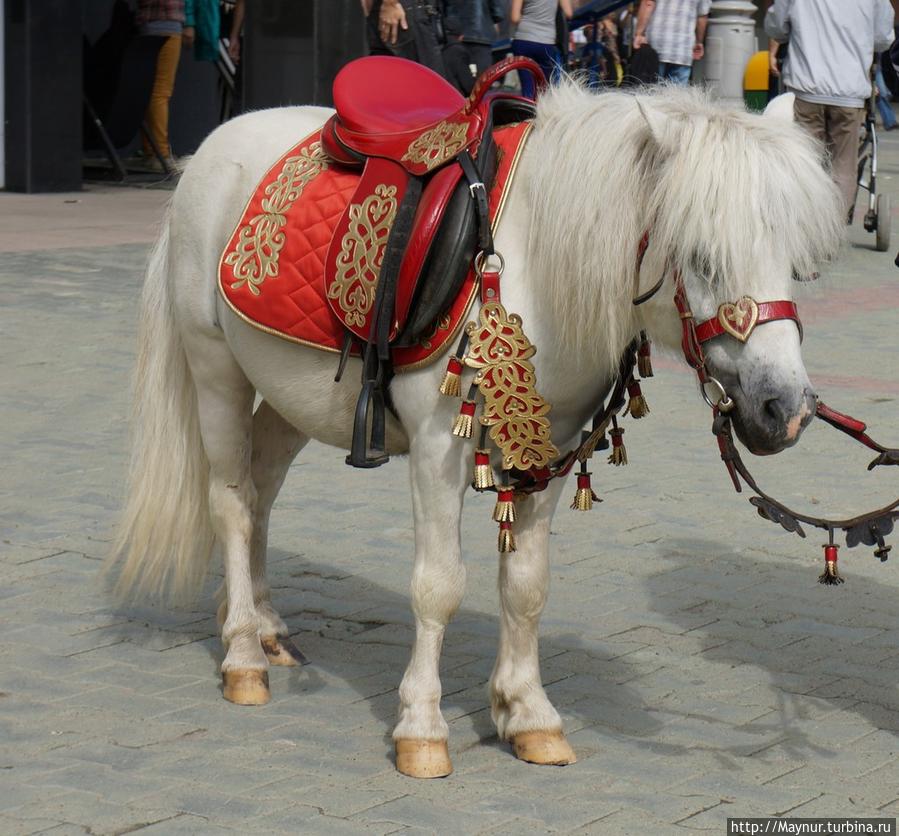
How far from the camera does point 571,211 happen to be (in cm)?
362

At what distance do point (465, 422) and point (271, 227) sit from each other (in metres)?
0.88

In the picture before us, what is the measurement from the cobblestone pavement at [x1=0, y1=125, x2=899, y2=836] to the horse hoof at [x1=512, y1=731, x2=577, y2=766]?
0.04 metres

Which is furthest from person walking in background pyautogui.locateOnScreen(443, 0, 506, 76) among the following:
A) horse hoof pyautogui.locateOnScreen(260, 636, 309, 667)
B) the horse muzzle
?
the horse muzzle

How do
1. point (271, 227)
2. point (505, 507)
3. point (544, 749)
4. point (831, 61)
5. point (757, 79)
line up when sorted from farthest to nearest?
point (757, 79) < point (831, 61) < point (271, 227) < point (544, 749) < point (505, 507)

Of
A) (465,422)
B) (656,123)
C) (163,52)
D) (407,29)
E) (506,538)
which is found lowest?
(163,52)

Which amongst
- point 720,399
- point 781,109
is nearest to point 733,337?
point 720,399

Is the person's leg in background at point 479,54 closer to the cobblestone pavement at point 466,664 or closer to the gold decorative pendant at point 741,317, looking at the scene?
the cobblestone pavement at point 466,664

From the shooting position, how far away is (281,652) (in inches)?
185

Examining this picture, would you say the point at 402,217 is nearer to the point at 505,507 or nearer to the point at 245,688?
the point at 505,507

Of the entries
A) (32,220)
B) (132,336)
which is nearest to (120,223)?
(32,220)

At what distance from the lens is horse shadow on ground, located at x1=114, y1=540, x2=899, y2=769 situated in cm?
426

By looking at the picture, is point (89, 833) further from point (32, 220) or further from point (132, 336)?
point (32, 220)

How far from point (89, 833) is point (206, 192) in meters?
1.87

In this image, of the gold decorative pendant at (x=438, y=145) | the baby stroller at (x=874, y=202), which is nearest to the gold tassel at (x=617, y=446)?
the gold decorative pendant at (x=438, y=145)
